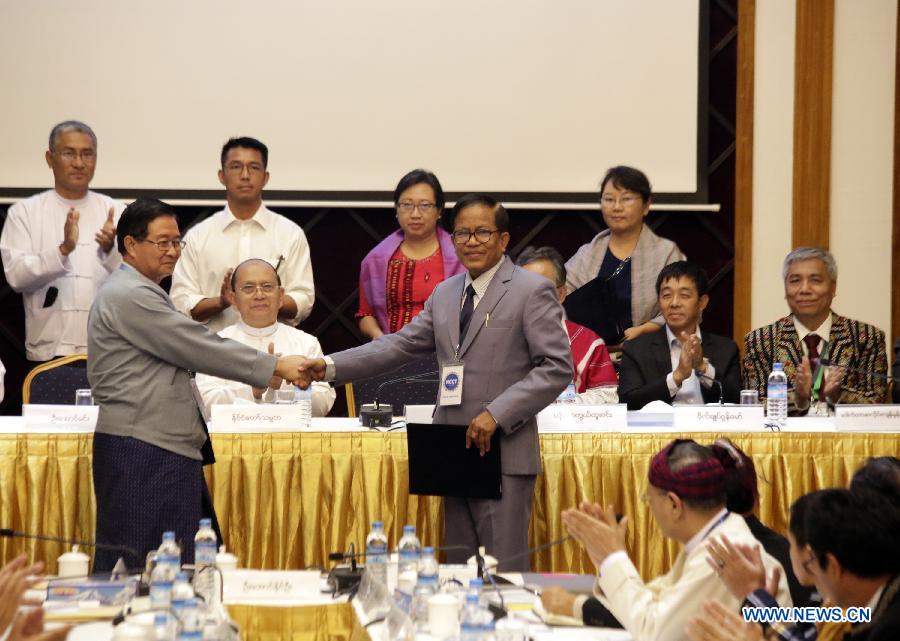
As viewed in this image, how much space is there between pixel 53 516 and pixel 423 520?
3.61ft

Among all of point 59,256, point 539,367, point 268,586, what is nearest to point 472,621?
point 268,586

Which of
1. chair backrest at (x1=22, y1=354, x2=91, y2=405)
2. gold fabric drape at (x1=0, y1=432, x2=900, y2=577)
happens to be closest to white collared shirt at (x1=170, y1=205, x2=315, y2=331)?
chair backrest at (x1=22, y1=354, x2=91, y2=405)

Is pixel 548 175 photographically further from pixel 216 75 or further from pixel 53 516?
pixel 53 516

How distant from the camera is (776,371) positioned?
13.0ft

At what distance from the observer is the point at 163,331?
305 cm

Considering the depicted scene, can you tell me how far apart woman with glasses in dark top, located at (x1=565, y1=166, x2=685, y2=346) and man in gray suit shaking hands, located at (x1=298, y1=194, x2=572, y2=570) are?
1497 mm

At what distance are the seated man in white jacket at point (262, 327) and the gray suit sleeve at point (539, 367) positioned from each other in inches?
43.7

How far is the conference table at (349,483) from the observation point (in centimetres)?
353

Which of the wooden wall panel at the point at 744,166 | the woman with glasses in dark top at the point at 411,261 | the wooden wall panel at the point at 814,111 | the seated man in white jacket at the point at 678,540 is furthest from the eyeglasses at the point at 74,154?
the wooden wall panel at the point at 814,111

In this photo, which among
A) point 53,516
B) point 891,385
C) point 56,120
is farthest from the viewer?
point 56,120

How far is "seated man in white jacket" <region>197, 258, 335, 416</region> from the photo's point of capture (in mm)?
4113

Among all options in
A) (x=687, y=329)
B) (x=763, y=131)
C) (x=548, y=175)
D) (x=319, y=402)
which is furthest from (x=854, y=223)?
(x=319, y=402)

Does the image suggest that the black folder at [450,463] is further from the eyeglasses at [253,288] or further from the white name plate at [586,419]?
the eyeglasses at [253,288]

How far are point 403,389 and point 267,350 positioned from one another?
1.65 feet
